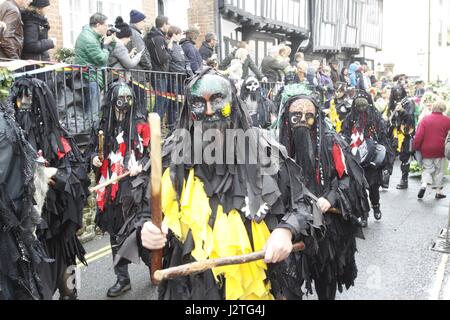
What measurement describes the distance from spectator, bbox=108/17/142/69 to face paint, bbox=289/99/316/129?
4.87 meters

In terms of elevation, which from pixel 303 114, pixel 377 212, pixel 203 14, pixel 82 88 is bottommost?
pixel 377 212

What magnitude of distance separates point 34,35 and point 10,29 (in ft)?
1.53

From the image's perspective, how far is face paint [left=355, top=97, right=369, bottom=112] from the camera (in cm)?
777

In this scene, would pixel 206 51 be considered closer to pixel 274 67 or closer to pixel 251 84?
pixel 251 84

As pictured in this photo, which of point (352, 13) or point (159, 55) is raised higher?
point (352, 13)

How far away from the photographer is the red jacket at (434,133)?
9734 mm

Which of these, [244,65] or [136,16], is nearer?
[136,16]

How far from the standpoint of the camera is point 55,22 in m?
9.77

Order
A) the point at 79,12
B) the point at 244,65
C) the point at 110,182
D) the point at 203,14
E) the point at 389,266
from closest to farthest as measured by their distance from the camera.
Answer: the point at 110,182
the point at 389,266
the point at 79,12
the point at 244,65
the point at 203,14

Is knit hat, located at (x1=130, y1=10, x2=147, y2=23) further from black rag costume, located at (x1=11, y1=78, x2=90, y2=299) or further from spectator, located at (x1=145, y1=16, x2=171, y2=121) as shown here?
black rag costume, located at (x1=11, y1=78, x2=90, y2=299)

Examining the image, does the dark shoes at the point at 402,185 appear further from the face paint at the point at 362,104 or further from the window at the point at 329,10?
the window at the point at 329,10

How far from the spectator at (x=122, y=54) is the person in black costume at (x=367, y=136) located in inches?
143

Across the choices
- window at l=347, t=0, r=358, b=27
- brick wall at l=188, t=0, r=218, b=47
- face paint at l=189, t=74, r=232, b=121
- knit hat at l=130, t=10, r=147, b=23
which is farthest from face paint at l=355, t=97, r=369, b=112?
window at l=347, t=0, r=358, b=27

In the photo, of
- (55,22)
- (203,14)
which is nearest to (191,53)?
(55,22)
